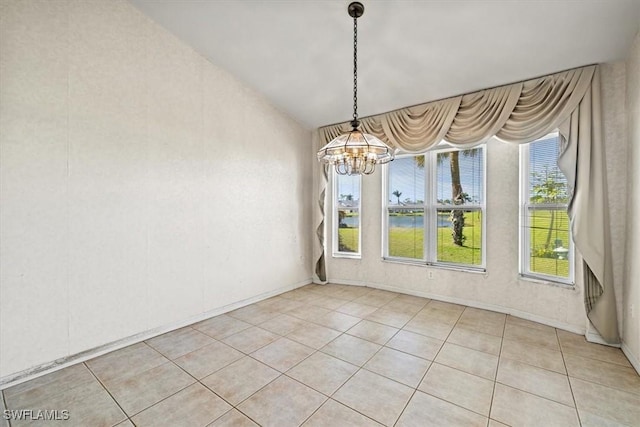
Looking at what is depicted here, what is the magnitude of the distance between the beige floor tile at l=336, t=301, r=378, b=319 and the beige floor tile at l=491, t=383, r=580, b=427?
5.51 feet

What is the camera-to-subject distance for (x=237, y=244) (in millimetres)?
3801

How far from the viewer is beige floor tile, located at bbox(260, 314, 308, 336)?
10.1 feet

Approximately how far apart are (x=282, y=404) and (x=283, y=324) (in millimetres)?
1339

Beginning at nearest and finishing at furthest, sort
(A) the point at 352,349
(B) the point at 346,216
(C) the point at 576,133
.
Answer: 1. (A) the point at 352,349
2. (C) the point at 576,133
3. (B) the point at 346,216

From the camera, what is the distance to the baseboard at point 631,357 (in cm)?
222

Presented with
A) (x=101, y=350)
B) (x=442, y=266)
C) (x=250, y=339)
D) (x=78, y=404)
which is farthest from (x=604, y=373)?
(x=101, y=350)

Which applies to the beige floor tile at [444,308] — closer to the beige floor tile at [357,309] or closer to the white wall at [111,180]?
the beige floor tile at [357,309]

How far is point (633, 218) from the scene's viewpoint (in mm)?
2430

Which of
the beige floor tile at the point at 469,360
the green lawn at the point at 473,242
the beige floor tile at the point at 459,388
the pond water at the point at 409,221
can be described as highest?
the pond water at the point at 409,221

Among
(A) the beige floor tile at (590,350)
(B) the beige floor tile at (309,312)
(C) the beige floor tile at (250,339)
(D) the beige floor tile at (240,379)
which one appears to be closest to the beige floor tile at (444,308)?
(A) the beige floor tile at (590,350)

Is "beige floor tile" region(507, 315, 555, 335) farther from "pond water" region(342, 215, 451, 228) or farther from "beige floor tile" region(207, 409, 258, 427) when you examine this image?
"beige floor tile" region(207, 409, 258, 427)

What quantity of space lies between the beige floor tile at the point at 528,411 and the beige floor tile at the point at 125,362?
8.94 ft

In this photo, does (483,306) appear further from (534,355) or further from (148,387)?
(148,387)

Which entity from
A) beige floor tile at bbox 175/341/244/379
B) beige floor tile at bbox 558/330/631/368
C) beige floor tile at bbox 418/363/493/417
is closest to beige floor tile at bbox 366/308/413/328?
beige floor tile at bbox 418/363/493/417
